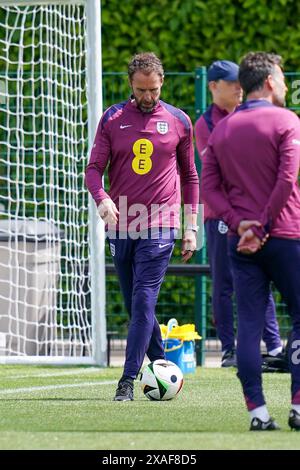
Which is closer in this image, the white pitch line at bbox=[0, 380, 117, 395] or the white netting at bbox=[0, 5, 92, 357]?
the white pitch line at bbox=[0, 380, 117, 395]

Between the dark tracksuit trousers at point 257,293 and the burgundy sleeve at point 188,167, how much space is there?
2.05 metres

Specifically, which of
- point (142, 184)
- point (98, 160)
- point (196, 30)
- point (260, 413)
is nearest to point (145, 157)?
point (142, 184)

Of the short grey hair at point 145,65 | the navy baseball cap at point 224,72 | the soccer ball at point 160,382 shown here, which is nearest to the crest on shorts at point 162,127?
the short grey hair at point 145,65

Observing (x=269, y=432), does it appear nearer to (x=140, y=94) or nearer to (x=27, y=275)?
(x=140, y=94)

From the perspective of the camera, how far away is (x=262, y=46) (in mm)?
12836

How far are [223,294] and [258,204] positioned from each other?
12.9 feet

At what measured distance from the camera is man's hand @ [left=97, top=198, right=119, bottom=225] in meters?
7.62

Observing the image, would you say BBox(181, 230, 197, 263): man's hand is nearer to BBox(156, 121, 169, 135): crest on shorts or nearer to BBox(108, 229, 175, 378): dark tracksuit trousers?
BBox(108, 229, 175, 378): dark tracksuit trousers

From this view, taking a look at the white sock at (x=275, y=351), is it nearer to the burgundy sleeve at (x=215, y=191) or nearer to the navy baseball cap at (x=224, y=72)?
the navy baseball cap at (x=224, y=72)

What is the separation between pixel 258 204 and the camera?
6199mm

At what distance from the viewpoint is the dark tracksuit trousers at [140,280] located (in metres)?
7.88

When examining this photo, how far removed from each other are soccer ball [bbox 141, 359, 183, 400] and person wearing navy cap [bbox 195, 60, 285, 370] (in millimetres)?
1748

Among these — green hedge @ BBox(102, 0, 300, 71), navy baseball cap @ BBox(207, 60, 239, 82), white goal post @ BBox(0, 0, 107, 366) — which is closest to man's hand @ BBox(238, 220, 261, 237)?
navy baseball cap @ BBox(207, 60, 239, 82)

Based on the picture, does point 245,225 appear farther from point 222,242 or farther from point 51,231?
point 51,231
